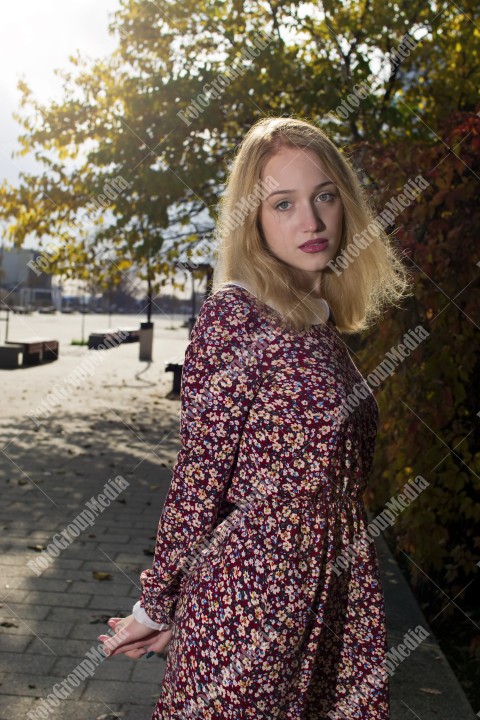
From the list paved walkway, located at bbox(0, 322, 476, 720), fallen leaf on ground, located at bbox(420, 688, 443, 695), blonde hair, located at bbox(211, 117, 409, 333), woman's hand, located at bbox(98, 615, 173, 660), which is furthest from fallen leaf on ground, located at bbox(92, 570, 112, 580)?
blonde hair, located at bbox(211, 117, 409, 333)

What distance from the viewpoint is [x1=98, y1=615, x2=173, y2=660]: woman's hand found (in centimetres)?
193

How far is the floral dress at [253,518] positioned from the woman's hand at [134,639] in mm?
53

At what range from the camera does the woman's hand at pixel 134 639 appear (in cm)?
193

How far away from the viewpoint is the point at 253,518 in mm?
1813

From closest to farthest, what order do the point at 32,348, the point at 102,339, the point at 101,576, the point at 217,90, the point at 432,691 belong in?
the point at 432,691, the point at 101,576, the point at 217,90, the point at 32,348, the point at 102,339

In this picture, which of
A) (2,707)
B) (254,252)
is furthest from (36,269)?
(254,252)

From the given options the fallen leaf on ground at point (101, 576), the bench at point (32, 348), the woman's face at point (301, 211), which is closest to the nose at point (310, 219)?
the woman's face at point (301, 211)

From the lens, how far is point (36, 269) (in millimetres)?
12586

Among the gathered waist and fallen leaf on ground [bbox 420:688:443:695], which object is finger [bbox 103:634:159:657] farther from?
fallen leaf on ground [bbox 420:688:443:695]

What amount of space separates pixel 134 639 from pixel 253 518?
1.41 feet

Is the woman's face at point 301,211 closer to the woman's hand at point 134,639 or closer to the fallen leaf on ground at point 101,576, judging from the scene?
the woman's hand at point 134,639

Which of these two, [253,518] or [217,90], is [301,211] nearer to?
[253,518]

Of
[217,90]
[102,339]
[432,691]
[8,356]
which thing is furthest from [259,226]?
[102,339]

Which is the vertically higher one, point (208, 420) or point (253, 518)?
point (208, 420)
